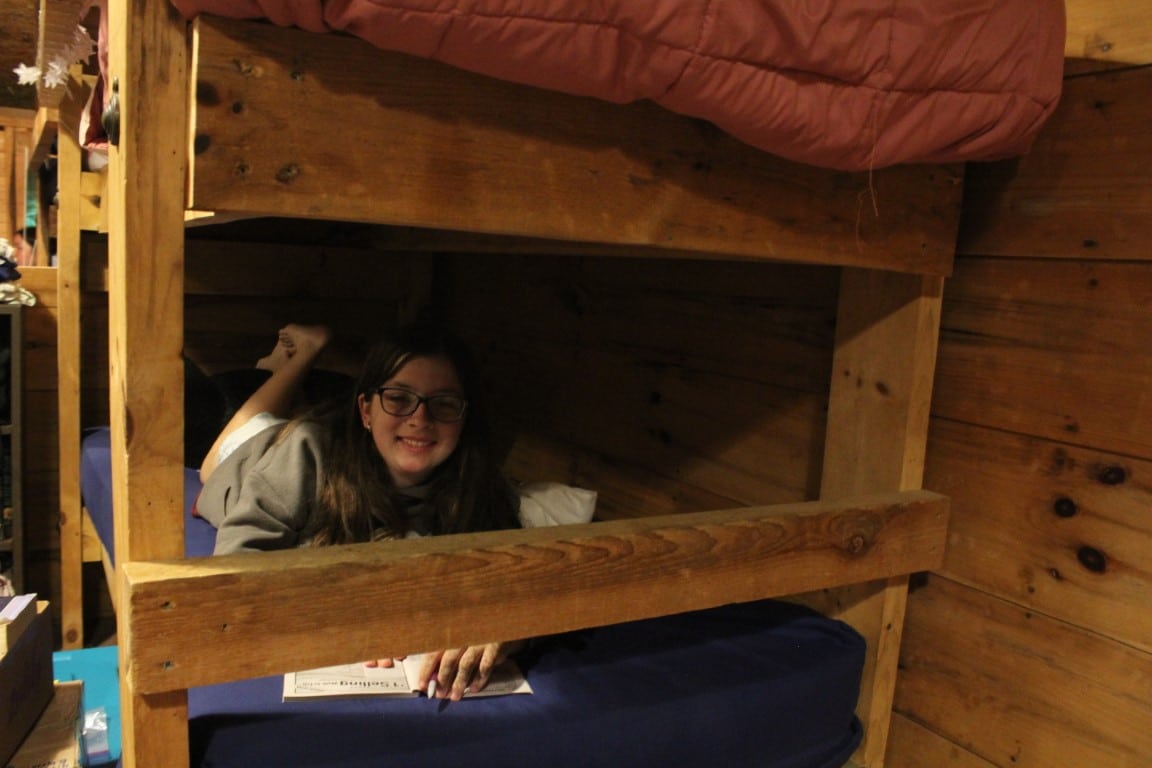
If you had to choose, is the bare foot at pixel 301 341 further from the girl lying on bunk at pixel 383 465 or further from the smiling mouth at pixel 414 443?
the smiling mouth at pixel 414 443

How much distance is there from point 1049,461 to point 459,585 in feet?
2.47

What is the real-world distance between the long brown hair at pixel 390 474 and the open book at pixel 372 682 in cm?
25

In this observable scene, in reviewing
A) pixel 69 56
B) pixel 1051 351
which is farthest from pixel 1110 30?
pixel 69 56

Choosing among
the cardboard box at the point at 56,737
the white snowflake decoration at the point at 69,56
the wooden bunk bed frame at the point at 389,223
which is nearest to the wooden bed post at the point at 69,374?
the cardboard box at the point at 56,737

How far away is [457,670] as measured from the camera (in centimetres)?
95

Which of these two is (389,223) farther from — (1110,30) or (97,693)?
(97,693)

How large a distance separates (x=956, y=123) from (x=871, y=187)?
13cm

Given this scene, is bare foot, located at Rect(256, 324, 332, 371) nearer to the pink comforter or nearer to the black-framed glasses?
the black-framed glasses

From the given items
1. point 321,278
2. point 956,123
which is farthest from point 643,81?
point 321,278

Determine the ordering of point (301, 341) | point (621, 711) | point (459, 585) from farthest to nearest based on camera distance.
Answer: point (301, 341)
point (621, 711)
point (459, 585)

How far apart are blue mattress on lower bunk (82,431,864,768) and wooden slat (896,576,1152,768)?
0.12 meters

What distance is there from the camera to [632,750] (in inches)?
36.8

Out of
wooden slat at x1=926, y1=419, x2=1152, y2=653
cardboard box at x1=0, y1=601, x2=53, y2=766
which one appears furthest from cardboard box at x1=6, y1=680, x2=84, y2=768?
wooden slat at x1=926, y1=419, x2=1152, y2=653

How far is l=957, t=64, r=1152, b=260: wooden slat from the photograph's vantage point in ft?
3.25
